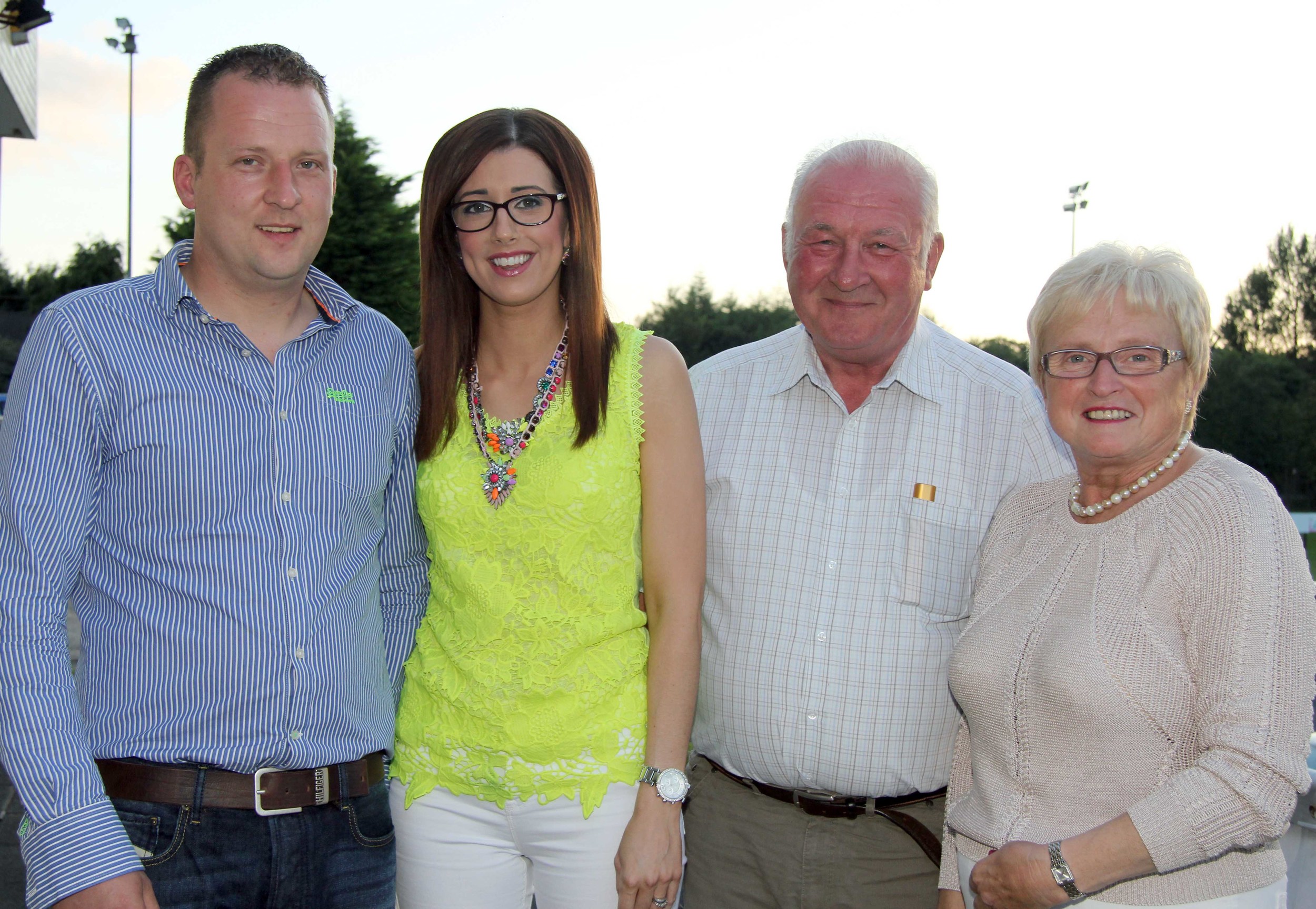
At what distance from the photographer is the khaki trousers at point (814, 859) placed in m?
2.71

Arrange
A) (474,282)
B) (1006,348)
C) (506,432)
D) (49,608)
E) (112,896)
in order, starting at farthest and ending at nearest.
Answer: (1006,348) < (474,282) < (506,432) < (49,608) < (112,896)

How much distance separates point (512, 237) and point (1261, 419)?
149ft

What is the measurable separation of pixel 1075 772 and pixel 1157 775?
0.15 m

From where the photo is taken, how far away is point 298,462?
220 cm

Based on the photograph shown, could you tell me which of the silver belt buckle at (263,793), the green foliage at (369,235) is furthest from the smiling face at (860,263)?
the green foliage at (369,235)

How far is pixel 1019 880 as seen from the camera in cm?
206

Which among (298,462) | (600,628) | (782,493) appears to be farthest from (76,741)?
(782,493)

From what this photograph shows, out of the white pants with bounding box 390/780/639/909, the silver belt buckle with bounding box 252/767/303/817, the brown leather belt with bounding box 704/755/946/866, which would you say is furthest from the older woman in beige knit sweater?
the silver belt buckle with bounding box 252/767/303/817

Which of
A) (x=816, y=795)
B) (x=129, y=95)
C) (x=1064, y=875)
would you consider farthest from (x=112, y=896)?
(x=129, y=95)

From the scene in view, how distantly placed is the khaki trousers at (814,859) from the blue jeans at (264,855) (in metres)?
0.96

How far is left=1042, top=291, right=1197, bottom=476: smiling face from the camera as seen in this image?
219 cm

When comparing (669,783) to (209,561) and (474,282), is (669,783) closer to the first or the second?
(209,561)

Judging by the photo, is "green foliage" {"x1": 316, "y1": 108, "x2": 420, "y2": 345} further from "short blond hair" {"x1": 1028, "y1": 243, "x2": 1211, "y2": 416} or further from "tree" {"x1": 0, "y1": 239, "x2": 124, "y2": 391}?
"tree" {"x1": 0, "y1": 239, "x2": 124, "y2": 391}

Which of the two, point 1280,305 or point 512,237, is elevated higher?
point 1280,305
